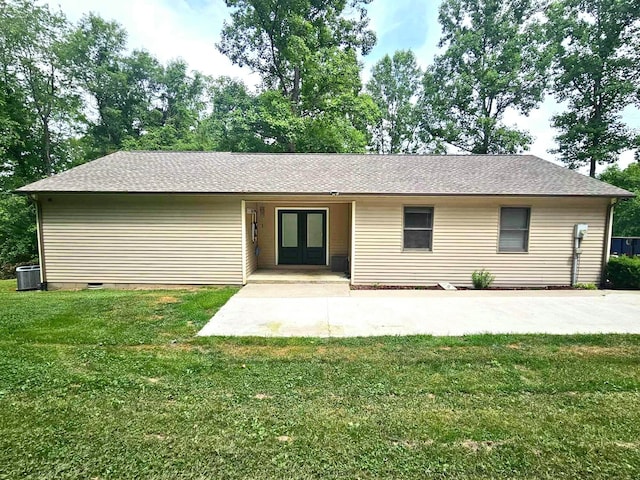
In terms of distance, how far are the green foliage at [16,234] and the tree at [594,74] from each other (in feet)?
89.7

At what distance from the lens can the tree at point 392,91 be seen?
24781 mm

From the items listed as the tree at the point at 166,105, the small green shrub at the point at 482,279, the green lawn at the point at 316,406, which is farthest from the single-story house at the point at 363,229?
the tree at the point at 166,105

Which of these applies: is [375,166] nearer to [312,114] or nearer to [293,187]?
[293,187]

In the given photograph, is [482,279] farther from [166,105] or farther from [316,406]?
[166,105]

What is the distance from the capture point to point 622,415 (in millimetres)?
2742

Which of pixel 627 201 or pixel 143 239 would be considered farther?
pixel 627 201

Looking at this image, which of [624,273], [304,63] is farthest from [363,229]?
[304,63]

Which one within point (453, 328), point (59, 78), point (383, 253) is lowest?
point (453, 328)

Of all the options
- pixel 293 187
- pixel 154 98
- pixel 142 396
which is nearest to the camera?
pixel 142 396

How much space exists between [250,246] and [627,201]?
1938 cm

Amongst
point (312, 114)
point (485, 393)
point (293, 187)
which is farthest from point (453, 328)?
point (312, 114)

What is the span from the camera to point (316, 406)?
2.85 m

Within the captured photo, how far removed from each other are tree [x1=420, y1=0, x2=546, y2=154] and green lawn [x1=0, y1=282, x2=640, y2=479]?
19.5m

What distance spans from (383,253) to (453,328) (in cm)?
369
